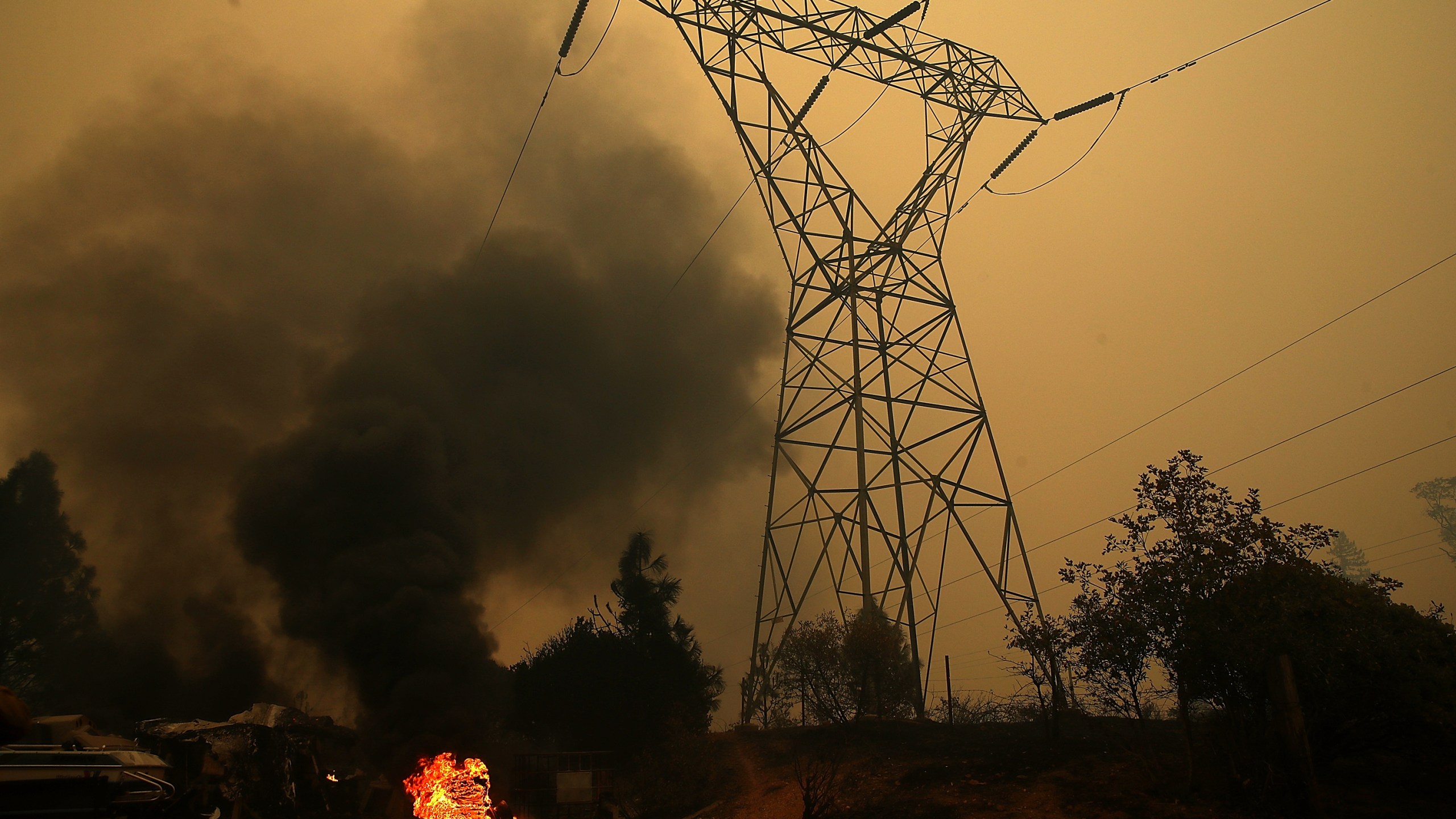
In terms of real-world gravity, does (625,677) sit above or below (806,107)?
below

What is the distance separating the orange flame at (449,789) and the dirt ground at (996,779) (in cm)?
753

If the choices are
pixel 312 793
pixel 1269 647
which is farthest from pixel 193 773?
pixel 1269 647

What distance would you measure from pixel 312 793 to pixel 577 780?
30.6 feet

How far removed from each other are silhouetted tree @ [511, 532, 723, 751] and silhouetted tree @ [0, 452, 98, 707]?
85.9ft

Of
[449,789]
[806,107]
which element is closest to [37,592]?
[449,789]

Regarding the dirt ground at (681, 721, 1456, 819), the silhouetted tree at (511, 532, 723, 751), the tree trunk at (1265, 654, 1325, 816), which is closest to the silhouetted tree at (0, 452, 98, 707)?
the silhouetted tree at (511, 532, 723, 751)

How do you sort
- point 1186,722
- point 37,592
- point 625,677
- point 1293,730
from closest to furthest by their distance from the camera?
point 1293,730 < point 1186,722 < point 625,677 < point 37,592

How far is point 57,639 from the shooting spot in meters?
46.8

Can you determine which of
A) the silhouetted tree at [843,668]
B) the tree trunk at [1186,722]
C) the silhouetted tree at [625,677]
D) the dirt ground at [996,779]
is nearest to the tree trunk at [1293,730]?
the dirt ground at [996,779]

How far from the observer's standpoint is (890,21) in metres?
21.4

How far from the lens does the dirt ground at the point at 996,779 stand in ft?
45.1

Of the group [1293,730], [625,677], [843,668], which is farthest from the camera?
[625,677]

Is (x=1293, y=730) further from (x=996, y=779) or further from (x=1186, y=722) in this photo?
(x=996, y=779)

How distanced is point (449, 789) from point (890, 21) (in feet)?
81.9
